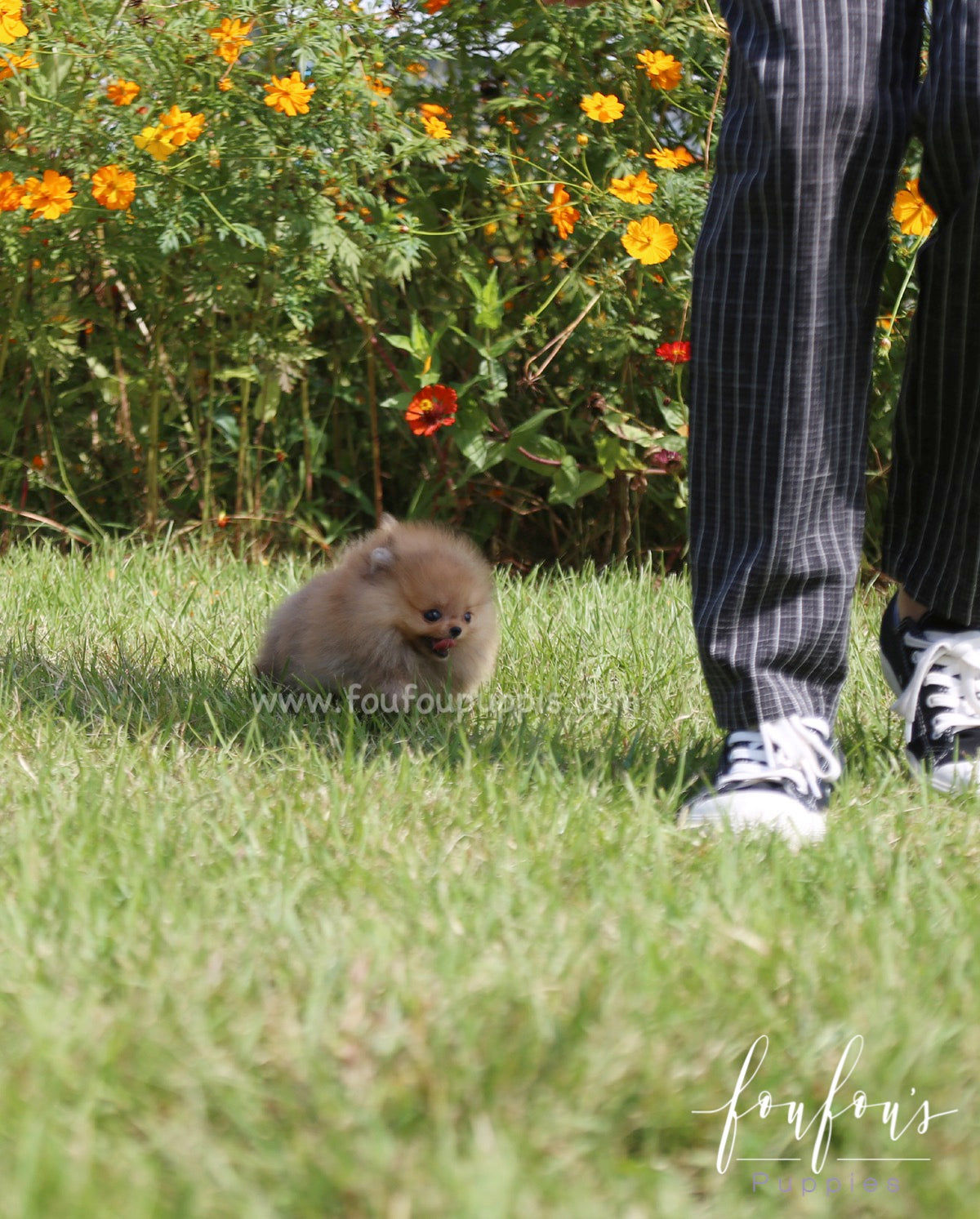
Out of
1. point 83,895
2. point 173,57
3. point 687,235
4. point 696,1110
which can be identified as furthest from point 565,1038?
point 173,57

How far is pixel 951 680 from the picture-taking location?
2.03 meters

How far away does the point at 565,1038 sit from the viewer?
112 centimetres

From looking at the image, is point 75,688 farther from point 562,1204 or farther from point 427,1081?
point 562,1204

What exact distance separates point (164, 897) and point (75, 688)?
1.21 metres

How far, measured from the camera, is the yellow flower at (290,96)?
133 inches

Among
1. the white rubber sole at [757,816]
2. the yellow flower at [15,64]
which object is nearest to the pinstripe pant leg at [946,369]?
the white rubber sole at [757,816]

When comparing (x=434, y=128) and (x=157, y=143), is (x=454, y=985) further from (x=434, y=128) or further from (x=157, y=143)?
(x=434, y=128)

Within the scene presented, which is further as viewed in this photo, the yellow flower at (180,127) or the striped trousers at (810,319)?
the yellow flower at (180,127)

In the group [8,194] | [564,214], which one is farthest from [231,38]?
[564,214]

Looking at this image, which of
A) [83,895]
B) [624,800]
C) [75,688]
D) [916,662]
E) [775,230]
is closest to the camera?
[83,895]

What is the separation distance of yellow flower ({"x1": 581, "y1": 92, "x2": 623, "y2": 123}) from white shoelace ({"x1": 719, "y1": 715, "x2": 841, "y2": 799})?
2243 mm

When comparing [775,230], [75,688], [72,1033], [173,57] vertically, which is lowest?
[75,688]

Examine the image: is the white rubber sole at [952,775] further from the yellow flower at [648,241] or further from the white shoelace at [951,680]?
the yellow flower at [648,241]

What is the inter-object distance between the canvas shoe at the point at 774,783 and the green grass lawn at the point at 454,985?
0.05 m
